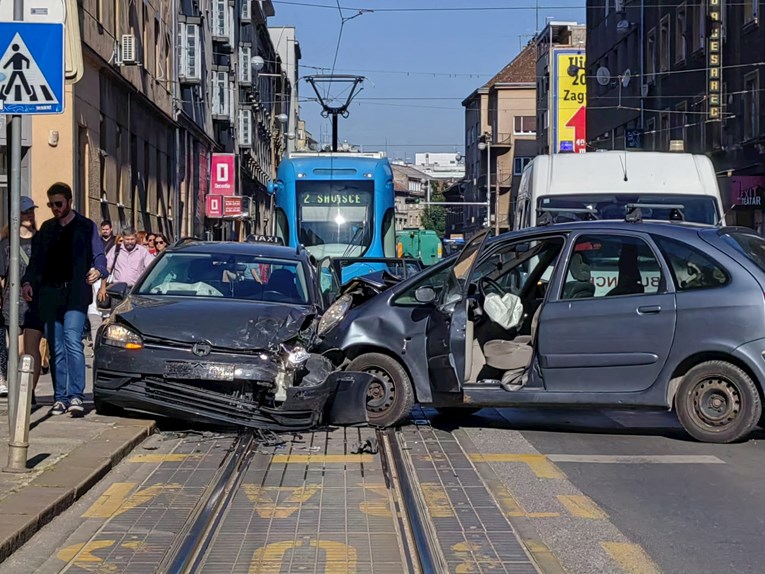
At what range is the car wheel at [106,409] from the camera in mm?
10148

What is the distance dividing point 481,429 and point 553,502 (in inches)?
122

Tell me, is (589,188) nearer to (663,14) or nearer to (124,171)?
(124,171)

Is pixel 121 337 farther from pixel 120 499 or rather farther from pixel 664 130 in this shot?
pixel 664 130

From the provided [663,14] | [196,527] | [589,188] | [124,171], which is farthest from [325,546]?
[663,14]

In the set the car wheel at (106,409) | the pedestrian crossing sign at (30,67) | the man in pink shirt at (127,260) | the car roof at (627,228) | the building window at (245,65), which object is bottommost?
the car wheel at (106,409)

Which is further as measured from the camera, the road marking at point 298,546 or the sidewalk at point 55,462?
the sidewalk at point 55,462

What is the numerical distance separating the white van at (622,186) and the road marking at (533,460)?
21.2 feet

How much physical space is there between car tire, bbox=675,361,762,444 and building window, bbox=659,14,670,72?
129ft

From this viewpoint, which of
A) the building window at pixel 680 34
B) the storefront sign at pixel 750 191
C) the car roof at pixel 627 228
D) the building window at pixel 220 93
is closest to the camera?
the car roof at pixel 627 228

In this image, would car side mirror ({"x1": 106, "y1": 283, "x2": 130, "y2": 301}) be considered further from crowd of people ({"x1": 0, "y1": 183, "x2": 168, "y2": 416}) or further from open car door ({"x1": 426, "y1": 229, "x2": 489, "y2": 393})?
open car door ({"x1": 426, "y1": 229, "x2": 489, "y2": 393})

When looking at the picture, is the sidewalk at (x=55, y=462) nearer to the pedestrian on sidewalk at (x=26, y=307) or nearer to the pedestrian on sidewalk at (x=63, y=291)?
the pedestrian on sidewalk at (x=63, y=291)

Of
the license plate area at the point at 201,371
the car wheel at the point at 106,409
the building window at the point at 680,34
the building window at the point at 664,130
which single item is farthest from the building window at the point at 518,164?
the license plate area at the point at 201,371

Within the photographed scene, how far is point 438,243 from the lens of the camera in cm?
6331

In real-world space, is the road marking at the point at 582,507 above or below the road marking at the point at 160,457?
below
